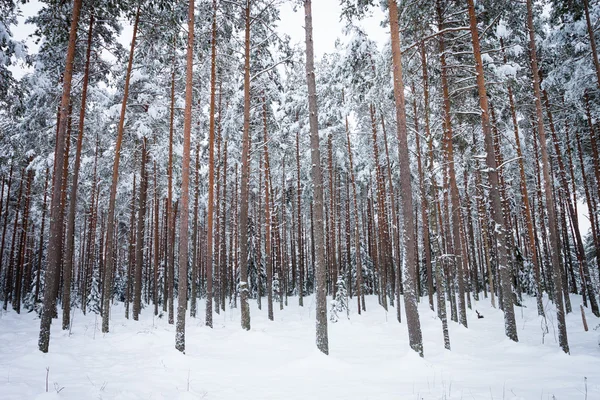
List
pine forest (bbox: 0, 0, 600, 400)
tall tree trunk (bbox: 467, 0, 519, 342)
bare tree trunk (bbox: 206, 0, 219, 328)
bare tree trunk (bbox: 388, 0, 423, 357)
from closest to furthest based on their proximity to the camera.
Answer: pine forest (bbox: 0, 0, 600, 400) < bare tree trunk (bbox: 388, 0, 423, 357) < tall tree trunk (bbox: 467, 0, 519, 342) < bare tree trunk (bbox: 206, 0, 219, 328)

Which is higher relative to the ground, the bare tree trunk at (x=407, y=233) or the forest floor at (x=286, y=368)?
the bare tree trunk at (x=407, y=233)

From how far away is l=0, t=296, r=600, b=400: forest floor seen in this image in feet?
19.0

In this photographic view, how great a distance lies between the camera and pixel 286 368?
312 inches

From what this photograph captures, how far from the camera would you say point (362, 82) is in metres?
15.6

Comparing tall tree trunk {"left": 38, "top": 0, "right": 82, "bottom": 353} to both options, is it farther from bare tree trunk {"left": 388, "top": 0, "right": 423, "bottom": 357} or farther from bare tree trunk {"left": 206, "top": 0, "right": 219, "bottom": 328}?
bare tree trunk {"left": 388, "top": 0, "right": 423, "bottom": 357}

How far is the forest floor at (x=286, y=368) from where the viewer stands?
5797mm

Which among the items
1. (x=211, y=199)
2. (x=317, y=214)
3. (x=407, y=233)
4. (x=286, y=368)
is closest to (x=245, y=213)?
(x=211, y=199)

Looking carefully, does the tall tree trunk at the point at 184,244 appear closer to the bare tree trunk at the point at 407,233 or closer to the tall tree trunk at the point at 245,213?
the tall tree trunk at the point at 245,213

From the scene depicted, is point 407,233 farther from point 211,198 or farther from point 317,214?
point 211,198

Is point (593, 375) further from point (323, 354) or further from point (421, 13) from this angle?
point (421, 13)

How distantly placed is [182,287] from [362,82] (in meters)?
11.9

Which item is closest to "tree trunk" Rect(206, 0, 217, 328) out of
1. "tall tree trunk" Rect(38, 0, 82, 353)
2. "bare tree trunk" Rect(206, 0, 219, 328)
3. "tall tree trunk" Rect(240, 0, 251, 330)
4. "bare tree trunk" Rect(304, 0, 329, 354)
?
"bare tree trunk" Rect(206, 0, 219, 328)

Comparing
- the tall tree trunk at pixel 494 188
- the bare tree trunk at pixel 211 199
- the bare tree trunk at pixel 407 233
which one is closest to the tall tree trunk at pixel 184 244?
the bare tree trunk at pixel 211 199

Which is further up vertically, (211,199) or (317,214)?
(211,199)
